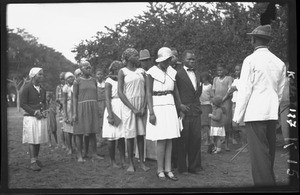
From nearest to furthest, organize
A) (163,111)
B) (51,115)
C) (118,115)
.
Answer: (163,111), (118,115), (51,115)

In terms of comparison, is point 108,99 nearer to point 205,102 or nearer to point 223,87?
point 205,102

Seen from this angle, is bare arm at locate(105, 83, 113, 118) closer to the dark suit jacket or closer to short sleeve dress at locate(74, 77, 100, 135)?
short sleeve dress at locate(74, 77, 100, 135)

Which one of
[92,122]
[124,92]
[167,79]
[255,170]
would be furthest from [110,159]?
[255,170]

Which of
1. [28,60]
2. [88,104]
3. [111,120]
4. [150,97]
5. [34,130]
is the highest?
[28,60]

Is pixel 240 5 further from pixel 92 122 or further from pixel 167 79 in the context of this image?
pixel 92 122

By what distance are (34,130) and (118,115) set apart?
1.20 meters

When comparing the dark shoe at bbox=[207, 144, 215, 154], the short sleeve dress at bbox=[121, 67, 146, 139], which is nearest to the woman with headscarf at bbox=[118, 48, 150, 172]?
the short sleeve dress at bbox=[121, 67, 146, 139]

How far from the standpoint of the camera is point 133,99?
5863 millimetres

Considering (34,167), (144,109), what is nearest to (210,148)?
(144,109)

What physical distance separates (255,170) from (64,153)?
263 centimetres

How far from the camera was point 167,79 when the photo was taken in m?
5.74

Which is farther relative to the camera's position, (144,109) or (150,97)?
(144,109)

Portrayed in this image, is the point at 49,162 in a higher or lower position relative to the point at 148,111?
lower

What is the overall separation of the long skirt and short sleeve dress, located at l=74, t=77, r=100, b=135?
1.70 ft
